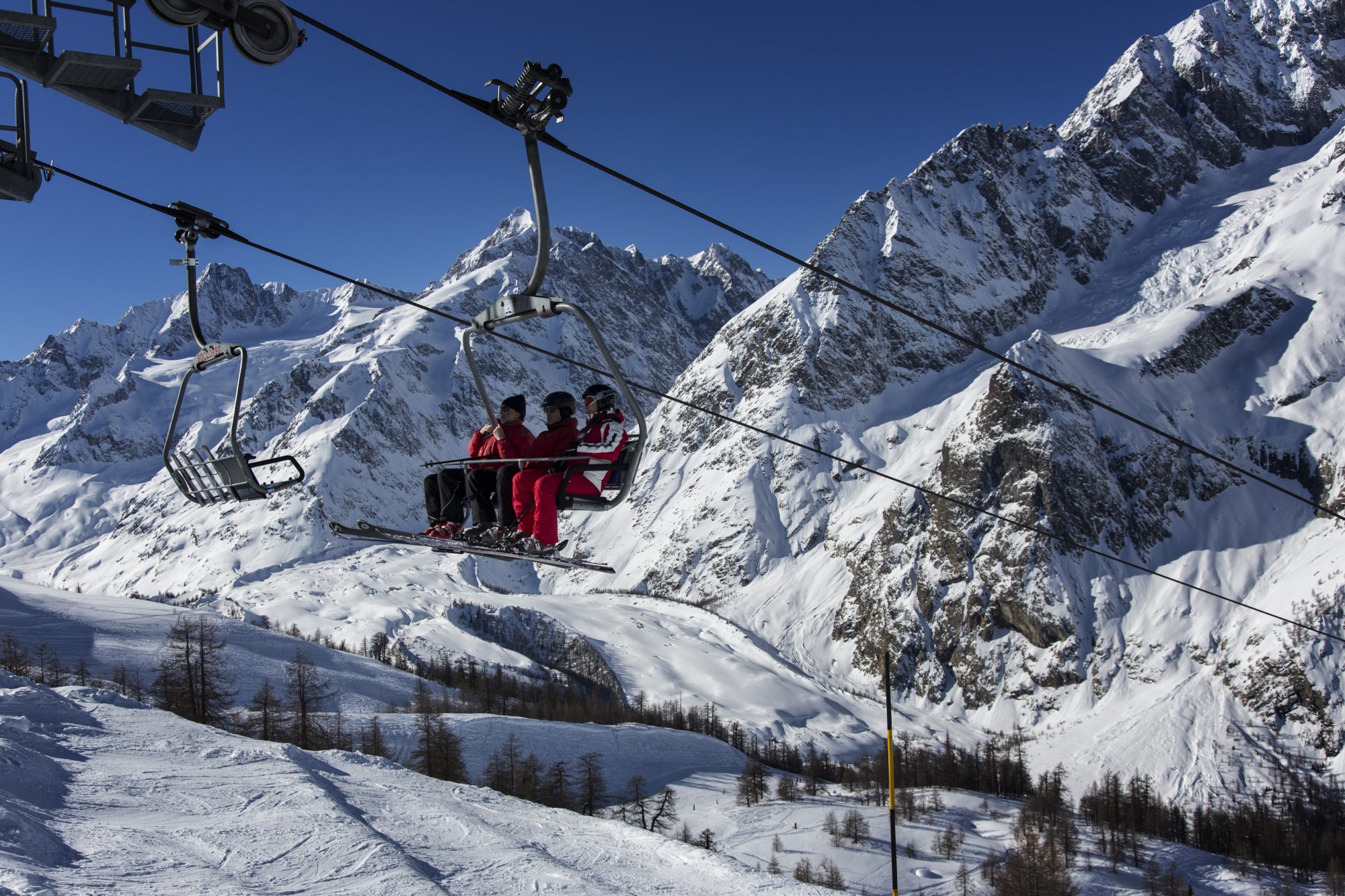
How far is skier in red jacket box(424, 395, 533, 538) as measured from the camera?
11586mm

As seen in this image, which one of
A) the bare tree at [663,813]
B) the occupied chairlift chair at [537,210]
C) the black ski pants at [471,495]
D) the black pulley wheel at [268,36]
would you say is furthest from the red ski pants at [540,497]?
the bare tree at [663,813]

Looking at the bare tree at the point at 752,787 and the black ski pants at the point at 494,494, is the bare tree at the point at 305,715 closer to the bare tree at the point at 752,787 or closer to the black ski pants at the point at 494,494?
the bare tree at the point at 752,787

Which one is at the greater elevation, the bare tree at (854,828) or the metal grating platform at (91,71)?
the metal grating platform at (91,71)

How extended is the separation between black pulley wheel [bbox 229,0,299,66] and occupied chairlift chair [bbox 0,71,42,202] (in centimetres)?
272

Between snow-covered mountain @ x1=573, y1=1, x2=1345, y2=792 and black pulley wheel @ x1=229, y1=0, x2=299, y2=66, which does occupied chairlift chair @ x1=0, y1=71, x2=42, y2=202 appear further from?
snow-covered mountain @ x1=573, y1=1, x2=1345, y2=792

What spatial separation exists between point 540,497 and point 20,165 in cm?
596

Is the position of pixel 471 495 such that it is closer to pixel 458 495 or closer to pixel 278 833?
pixel 458 495

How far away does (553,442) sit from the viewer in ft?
37.7

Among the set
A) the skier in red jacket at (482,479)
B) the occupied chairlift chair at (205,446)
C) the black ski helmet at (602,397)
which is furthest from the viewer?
the skier in red jacket at (482,479)

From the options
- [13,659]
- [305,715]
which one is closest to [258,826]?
[305,715]

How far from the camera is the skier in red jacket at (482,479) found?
1159cm

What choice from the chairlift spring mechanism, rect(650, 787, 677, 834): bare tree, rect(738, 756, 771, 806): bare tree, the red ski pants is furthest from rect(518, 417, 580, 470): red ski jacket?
rect(738, 756, 771, 806): bare tree

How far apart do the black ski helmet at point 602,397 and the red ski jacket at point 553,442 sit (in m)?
0.37

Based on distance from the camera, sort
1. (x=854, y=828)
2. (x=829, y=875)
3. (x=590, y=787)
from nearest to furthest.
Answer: (x=829, y=875) → (x=590, y=787) → (x=854, y=828)
